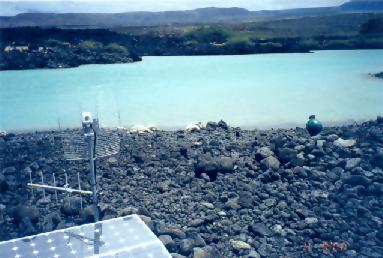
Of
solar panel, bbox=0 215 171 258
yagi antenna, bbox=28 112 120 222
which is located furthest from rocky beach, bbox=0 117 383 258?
solar panel, bbox=0 215 171 258

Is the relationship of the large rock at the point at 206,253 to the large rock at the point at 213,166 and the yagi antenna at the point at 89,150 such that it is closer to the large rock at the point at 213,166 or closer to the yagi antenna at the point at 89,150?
the yagi antenna at the point at 89,150

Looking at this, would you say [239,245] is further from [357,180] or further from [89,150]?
[357,180]

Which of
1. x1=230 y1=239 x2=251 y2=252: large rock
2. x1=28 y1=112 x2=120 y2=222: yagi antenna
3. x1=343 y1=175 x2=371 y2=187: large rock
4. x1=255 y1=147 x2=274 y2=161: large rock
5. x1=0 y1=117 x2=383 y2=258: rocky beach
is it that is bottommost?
x1=230 y1=239 x2=251 y2=252: large rock

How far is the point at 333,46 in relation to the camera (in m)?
25.5

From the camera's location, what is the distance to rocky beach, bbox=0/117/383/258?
17.1 ft

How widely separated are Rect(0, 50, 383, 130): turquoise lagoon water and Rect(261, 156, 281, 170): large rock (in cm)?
391

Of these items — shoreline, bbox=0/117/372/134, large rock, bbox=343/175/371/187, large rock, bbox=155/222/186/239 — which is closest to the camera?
large rock, bbox=155/222/186/239

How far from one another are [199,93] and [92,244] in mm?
13024

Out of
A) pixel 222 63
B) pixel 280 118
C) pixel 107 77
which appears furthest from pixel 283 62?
pixel 280 118

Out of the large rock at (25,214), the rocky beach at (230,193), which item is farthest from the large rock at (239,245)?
the large rock at (25,214)

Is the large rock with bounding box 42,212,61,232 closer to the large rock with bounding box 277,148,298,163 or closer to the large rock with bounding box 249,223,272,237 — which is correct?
the large rock with bounding box 249,223,272,237

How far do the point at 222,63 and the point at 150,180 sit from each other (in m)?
17.3

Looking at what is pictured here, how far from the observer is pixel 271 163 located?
290 inches

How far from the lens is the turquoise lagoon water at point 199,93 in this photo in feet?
40.9
